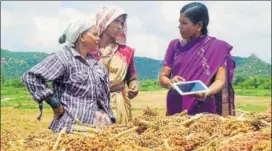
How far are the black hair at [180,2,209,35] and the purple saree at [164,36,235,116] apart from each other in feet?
0.62

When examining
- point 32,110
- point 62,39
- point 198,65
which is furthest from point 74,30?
point 32,110

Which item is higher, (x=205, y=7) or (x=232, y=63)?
(x=205, y=7)

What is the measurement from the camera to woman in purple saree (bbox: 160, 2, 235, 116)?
536 cm

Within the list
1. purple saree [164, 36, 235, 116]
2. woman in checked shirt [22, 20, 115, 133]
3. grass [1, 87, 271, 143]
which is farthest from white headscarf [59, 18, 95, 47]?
grass [1, 87, 271, 143]

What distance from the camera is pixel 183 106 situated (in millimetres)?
5473

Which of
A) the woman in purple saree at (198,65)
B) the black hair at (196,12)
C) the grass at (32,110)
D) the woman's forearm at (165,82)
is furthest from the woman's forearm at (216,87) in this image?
the grass at (32,110)

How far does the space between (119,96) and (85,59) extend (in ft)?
2.84

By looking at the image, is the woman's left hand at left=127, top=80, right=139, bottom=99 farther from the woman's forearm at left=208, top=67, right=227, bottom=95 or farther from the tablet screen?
the tablet screen

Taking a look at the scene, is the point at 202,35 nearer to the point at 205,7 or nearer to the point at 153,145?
the point at 205,7

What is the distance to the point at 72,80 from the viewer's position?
4688 mm

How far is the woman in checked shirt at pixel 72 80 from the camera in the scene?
15.1 feet

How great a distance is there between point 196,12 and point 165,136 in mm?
2053

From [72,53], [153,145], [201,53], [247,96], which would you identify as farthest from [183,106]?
[247,96]

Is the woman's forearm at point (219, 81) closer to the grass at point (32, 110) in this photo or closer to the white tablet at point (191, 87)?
the white tablet at point (191, 87)
